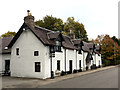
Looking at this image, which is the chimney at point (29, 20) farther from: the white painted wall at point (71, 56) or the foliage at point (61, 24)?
the foliage at point (61, 24)

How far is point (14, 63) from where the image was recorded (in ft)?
70.1

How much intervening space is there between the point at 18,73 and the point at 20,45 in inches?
162

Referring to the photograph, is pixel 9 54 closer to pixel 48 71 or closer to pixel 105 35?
pixel 48 71

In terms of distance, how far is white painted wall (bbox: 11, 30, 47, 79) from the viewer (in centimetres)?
1930

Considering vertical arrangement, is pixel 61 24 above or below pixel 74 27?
above

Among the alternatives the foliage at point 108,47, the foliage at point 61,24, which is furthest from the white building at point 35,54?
the foliage at point 108,47

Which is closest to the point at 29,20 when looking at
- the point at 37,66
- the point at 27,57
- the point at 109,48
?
the point at 27,57

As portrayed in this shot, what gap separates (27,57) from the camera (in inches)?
800

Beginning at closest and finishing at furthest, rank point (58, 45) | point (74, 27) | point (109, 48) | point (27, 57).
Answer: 1. point (27, 57)
2. point (58, 45)
3. point (109, 48)
4. point (74, 27)

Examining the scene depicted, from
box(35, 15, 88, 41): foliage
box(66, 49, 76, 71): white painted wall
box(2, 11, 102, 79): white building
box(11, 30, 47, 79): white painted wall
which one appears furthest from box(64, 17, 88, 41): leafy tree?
box(11, 30, 47, 79): white painted wall

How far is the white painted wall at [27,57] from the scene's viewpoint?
19297 mm

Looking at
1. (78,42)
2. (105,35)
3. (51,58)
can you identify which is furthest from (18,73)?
(105,35)

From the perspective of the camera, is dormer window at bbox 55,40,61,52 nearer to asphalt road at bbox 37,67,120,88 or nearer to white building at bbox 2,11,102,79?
white building at bbox 2,11,102,79

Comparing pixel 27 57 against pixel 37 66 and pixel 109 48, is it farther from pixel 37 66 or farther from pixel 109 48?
pixel 109 48
